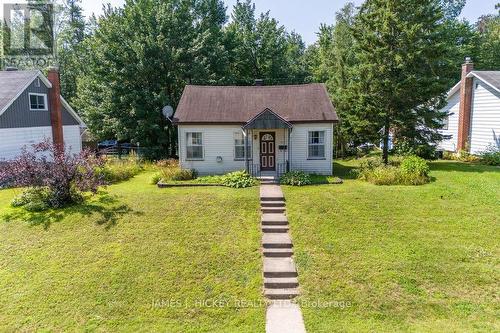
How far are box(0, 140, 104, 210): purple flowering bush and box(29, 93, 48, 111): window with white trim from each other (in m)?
9.92

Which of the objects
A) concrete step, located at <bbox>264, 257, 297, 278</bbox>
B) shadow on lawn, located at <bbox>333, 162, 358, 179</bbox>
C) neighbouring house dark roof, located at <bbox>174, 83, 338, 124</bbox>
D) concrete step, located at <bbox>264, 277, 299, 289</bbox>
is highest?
neighbouring house dark roof, located at <bbox>174, 83, 338, 124</bbox>

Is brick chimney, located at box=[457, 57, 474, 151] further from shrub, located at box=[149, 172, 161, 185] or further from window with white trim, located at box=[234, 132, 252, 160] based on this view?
shrub, located at box=[149, 172, 161, 185]

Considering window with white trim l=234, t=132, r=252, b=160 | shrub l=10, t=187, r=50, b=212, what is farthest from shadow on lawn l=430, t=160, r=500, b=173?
shrub l=10, t=187, r=50, b=212

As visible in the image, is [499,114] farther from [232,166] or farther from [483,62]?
[483,62]

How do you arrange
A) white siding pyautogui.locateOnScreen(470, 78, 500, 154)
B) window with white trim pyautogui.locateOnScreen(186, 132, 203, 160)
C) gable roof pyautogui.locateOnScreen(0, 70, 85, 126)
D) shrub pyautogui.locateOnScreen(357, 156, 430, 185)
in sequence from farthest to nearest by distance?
white siding pyautogui.locateOnScreen(470, 78, 500, 154) < gable roof pyautogui.locateOnScreen(0, 70, 85, 126) < window with white trim pyautogui.locateOnScreen(186, 132, 203, 160) < shrub pyautogui.locateOnScreen(357, 156, 430, 185)

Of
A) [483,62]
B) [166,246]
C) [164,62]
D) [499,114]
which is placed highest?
[483,62]

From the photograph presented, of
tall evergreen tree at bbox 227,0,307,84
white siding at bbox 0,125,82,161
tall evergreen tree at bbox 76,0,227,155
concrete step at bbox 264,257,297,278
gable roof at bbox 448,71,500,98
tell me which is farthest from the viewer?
tall evergreen tree at bbox 227,0,307,84

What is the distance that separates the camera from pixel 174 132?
27453 mm

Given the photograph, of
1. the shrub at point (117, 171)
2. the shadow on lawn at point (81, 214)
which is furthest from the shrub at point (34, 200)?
the shrub at point (117, 171)

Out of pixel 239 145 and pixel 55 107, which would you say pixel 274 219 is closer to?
pixel 239 145

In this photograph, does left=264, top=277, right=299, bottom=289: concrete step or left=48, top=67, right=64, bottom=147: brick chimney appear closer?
left=264, top=277, right=299, bottom=289: concrete step

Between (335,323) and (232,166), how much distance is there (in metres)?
11.5

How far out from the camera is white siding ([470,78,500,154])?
20953 mm

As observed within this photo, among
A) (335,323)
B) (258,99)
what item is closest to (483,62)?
(258,99)
